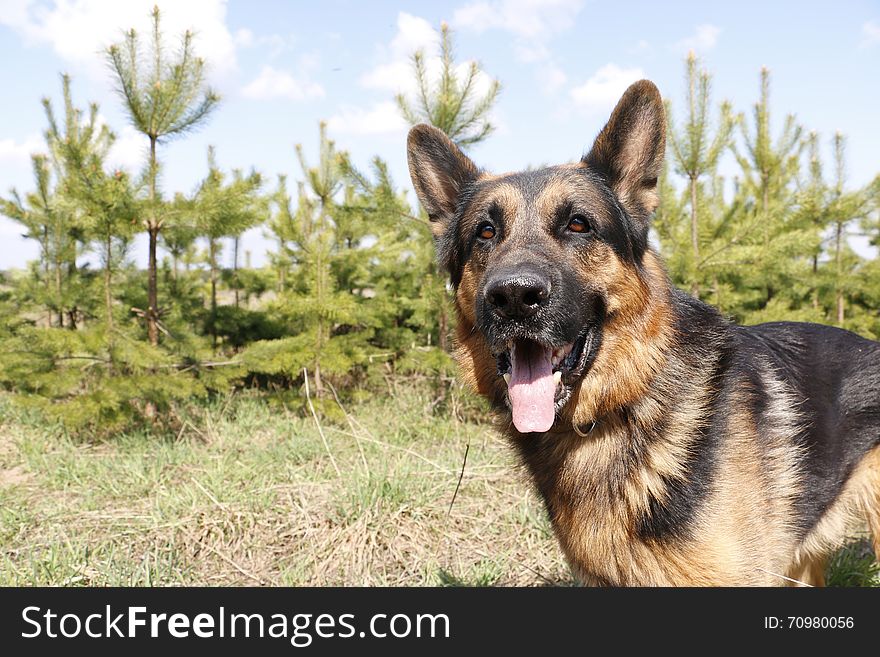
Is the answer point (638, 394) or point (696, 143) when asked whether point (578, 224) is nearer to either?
point (638, 394)

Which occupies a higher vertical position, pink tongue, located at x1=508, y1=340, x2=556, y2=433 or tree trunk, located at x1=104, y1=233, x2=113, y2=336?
tree trunk, located at x1=104, y1=233, x2=113, y2=336

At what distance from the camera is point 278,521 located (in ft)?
14.4

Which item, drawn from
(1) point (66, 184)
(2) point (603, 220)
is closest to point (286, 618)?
(2) point (603, 220)

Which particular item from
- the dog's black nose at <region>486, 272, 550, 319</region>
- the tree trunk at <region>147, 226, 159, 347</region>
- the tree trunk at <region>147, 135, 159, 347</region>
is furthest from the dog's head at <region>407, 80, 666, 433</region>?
the tree trunk at <region>147, 226, 159, 347</region>

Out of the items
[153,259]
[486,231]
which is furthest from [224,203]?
[486,231]

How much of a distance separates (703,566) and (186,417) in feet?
19.4

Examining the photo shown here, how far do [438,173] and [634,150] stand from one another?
1108 millimetres

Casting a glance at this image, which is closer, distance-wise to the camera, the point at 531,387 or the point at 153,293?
the point at 531,387

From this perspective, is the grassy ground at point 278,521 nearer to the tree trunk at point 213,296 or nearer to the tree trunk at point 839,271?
the tree trunk at point 213,296

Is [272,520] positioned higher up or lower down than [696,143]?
lower down

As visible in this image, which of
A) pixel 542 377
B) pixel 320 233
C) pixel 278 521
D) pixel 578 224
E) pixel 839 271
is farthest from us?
pixel 839 271

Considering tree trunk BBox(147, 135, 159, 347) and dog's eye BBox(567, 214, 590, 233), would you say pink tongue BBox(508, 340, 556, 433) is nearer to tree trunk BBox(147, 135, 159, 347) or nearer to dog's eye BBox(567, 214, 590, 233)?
dog's eye BBox(567, 214, 590, 233)

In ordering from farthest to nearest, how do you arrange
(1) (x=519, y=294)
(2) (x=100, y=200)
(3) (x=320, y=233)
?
(3) (x=320, y=233), (2) (x=100, y=200), (1) (x=519, y=294)

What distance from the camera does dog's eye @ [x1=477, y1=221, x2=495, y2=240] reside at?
10.0ft
